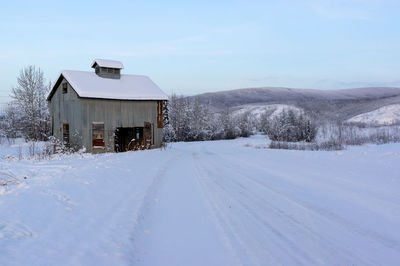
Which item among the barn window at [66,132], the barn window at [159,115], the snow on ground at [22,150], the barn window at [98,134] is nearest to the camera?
the snow on ground at [22,150]

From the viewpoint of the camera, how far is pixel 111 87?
2338cm

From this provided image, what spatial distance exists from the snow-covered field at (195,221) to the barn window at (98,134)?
41.8 ft

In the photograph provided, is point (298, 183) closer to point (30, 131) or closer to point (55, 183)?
point (55, 183)

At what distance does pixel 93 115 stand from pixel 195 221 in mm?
18802

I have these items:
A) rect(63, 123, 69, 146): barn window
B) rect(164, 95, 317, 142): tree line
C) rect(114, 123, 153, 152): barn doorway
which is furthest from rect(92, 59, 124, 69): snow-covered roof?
rect(164, 95, 317, 142): tree line

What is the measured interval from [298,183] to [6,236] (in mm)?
7955

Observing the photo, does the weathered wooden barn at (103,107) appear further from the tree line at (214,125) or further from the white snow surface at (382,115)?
the white snow surface at (382,115)

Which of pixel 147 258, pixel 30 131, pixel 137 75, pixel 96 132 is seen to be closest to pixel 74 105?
pixel 96 132

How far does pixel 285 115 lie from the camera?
5200cm

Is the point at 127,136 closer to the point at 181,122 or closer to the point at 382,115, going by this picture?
the point at 181,122

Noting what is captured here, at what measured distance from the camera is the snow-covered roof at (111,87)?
21.4m

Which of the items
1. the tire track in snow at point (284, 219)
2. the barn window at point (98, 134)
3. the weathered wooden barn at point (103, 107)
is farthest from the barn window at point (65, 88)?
the tire track in snow at point (284, 219)

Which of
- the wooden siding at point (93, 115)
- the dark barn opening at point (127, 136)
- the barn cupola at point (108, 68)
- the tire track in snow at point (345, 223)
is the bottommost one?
the tire track in snow at point (345, 223)

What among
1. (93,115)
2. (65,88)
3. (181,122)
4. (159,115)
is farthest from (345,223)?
(181,122)
